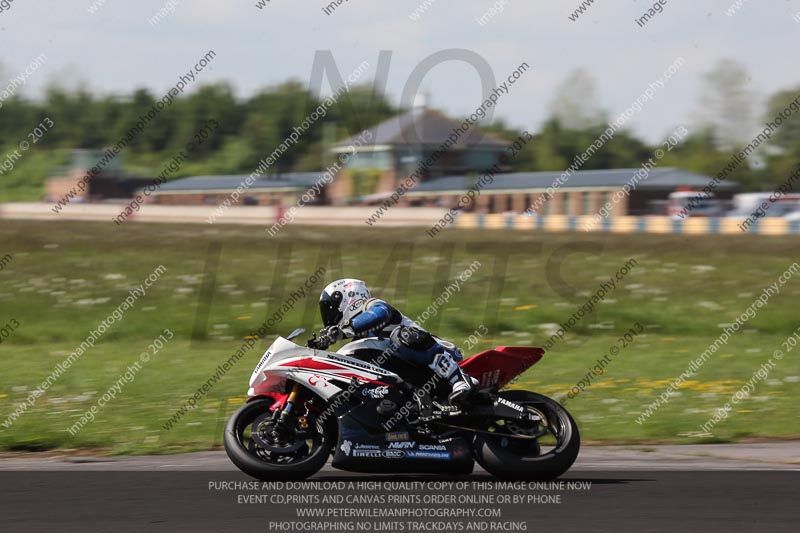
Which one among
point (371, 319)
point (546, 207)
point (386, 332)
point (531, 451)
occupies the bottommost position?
point (531, 451)

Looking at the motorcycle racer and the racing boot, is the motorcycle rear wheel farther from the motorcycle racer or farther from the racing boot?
the motorcycle racer

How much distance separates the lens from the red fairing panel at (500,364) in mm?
8859

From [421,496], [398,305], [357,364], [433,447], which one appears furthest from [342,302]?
[398,305]

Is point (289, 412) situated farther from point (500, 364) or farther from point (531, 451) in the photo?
point (531, 451)

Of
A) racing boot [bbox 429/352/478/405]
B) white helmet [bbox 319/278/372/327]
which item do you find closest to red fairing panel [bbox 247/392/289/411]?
white helmet [bbox 319/278/372/327]

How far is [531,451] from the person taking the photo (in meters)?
8.70

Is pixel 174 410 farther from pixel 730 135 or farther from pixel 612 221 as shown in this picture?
pixel 730 135

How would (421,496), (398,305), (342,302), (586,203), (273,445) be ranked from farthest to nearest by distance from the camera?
(586,203), (398,305), (342,302), (273,445), (421,496)

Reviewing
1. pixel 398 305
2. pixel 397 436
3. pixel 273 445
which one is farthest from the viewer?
pixel 398 305

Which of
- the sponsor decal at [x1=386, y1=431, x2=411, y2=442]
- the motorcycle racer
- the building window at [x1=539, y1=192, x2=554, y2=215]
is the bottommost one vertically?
the sponsor decal at [x1=386, y1=431, x2=411, y2=442]

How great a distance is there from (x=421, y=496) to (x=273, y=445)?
4.45ft

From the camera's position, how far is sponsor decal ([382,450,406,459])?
853 cm

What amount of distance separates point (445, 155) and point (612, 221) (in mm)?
30519

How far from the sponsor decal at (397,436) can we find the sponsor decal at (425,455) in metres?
0.14
